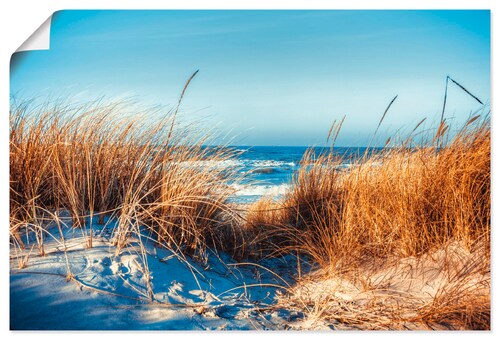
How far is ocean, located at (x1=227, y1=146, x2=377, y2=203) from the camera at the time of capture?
255 centimetres

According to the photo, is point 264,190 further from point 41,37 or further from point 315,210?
point 41,37

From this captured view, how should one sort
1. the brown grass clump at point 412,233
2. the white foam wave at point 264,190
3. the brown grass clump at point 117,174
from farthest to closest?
the white foam wave at point 264,190, the brown grass clump at point 117,174, the brown grass clump at point 412,233

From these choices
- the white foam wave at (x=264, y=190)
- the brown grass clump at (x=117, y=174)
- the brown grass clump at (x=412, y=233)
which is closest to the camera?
the brown grass clump at (x=412, y=233)

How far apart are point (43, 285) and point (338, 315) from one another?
1.24m

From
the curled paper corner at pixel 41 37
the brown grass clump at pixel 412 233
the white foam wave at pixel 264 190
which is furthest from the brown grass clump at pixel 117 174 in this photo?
the brown grass clump at pixel 412 233

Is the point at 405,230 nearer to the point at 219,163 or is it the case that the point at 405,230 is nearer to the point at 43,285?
the point at 219,163

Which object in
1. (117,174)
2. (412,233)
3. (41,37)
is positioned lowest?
(412,233)

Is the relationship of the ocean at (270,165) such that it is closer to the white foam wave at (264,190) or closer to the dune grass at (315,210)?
the white foam wave at (264,190)

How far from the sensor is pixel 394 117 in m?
2.31

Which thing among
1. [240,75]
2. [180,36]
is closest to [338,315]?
[240,75]

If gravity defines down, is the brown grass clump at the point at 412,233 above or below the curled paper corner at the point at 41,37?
below

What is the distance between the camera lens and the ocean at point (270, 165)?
255 centimetres

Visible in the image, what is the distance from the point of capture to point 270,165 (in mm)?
3398

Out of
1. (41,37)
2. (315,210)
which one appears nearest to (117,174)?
(41,37)
